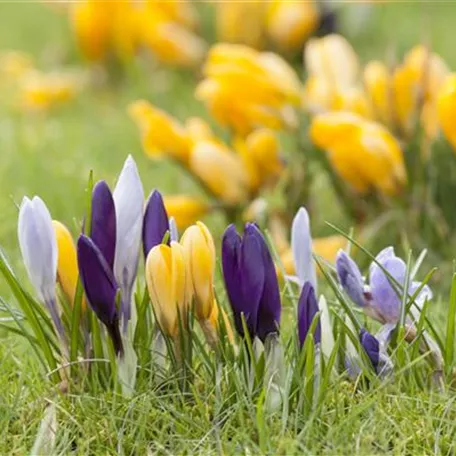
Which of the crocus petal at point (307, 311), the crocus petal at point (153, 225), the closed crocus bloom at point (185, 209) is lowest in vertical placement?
the closed crocus bloom at point (185, 209)

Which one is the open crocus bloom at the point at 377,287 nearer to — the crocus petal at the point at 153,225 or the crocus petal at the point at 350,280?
the crocus petal at the point at 350,280

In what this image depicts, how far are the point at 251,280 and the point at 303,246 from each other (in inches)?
4.4

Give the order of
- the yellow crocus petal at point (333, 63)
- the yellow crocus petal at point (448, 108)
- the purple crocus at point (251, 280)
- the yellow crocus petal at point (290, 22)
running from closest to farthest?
the purple crocus at point (251, 280) < the yellow crocus petal at point (448, 108) < the yellow crocus petal at point (333, 63) < the yellow crocus petal at point (290, 22)

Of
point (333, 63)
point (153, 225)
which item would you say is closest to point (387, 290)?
point (153, 225)

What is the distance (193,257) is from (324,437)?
0.22 m

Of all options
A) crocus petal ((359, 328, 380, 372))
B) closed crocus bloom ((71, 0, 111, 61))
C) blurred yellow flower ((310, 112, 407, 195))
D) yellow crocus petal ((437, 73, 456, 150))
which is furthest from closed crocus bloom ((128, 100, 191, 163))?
closed crocus bloom ((71, 0, 111, 61))

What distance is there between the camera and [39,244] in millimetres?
1139

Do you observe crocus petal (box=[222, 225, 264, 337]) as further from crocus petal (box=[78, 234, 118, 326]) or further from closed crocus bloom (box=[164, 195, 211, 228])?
closed crocus bloom (box=[164, 195, 211, 228])

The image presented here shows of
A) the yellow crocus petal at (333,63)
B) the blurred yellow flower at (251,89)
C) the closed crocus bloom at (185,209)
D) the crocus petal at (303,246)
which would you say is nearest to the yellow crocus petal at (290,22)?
the yellow crocus petal at (333,63)

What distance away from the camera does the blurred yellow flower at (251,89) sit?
2.03 metres

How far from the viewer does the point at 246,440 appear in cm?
111

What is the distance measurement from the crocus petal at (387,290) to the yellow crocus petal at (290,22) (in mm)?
2088

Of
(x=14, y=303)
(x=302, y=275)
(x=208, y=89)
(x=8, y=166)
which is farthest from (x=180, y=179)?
(x=302, y=275)

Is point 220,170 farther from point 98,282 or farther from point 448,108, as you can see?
point 98,282
